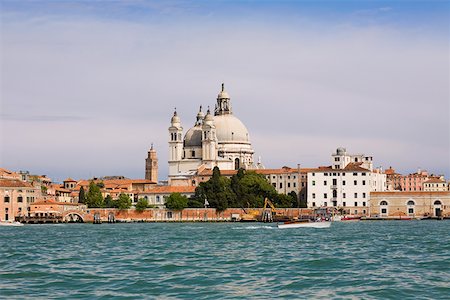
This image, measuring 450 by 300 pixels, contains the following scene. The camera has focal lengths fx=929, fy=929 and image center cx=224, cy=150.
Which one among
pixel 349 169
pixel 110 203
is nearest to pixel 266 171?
pixel 349 169

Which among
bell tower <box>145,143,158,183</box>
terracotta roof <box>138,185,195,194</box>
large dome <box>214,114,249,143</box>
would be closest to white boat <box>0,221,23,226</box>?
terracotta roof <box>138,185,195,194</box>

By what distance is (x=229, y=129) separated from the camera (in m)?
88.3

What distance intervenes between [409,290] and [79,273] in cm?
688

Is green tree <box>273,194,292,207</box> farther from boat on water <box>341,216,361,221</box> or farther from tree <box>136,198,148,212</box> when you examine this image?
tree <box>136,198,148,212</box>

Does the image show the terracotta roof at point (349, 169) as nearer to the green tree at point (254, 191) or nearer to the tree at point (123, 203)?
the green tree at point (254, 191)

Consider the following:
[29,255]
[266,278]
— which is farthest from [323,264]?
[29,255]

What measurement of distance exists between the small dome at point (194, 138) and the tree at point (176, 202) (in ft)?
42.1

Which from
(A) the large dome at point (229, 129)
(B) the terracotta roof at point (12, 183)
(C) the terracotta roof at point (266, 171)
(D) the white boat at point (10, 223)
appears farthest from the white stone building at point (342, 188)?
(D) the white boat at point (10, 223)

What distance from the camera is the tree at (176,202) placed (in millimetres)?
72812

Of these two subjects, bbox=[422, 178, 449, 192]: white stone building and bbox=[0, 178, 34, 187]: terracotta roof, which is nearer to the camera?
bbox=[0, 178, 34, 187]: terracotta roof

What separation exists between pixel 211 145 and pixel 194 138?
343cm

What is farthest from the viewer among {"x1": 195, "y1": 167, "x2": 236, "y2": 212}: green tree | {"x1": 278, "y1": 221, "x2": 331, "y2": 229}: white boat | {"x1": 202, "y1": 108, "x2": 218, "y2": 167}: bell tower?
{"x1": 202, "y1": 108, "x2": 218, "y2": 167}: bell tower

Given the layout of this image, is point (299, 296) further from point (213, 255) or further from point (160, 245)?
point (160, 245)

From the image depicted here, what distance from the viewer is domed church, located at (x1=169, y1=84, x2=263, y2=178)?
84.2 metres
